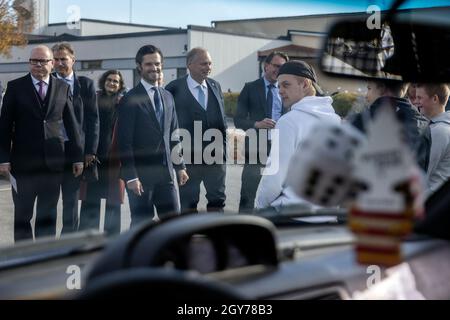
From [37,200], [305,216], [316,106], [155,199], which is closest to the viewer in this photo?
[305,216]

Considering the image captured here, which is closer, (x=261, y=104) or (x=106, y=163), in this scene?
(x=106, y=163)

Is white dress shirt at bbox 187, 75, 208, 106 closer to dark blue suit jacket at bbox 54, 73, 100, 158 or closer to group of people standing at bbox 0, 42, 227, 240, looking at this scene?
group of people standing at bbox 0, 42, 227, 240

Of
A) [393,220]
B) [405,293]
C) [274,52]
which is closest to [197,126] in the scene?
[274,52]

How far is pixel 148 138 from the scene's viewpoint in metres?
4.57

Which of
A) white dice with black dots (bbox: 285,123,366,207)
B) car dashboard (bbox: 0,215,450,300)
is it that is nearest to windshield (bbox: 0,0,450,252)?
car dashboard (bbox: 0,215,450,300)

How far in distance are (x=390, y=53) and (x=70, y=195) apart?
383 centimetres

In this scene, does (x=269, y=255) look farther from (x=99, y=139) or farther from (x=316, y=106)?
(x=99, y=139)

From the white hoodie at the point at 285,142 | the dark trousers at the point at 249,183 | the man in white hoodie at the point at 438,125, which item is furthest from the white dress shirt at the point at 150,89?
the man in white hoodie at the point at 438,125

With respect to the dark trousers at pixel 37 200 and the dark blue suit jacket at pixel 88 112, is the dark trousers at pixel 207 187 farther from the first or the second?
the dark blue suit jacket at pixel 88 112

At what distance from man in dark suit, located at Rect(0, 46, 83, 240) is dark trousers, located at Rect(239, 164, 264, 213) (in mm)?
1361

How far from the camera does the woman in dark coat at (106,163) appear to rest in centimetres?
505

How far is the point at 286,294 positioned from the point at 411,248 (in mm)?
537

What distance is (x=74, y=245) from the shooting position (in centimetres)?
203

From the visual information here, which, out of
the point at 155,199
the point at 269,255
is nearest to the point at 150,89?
the point at 155,199
